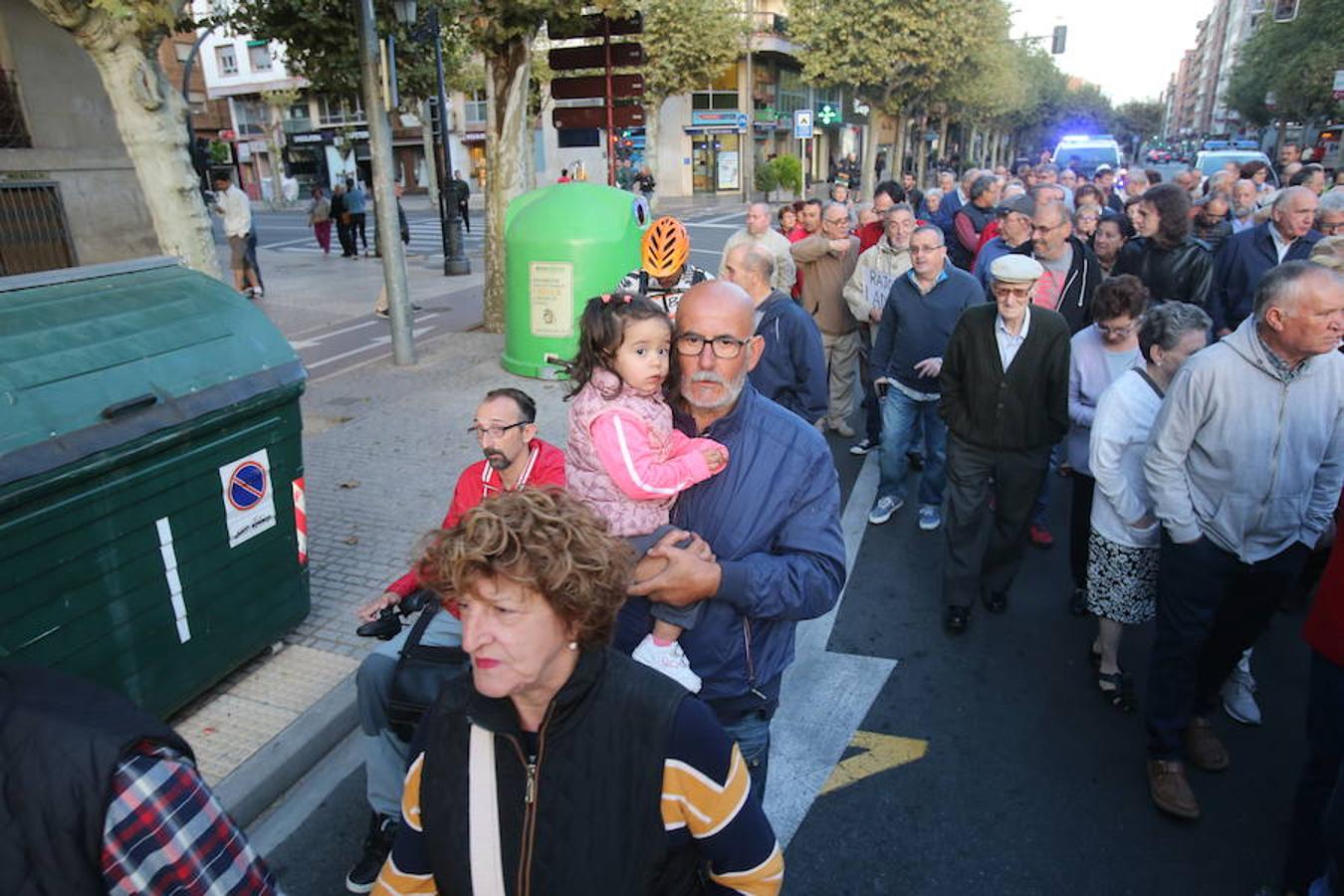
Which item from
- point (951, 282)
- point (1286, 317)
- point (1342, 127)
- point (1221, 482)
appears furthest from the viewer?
point (1342, 127)

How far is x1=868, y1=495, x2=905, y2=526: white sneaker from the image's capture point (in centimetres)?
609

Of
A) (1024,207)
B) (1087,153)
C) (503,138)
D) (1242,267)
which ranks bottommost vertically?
(1242,267)

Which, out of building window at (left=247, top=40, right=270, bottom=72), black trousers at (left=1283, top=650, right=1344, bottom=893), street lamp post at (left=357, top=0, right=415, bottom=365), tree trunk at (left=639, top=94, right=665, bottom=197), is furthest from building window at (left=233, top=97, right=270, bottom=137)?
black trousers at (left=1283, top=650, right=1344, bottom=893)

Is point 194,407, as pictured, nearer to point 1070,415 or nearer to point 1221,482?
Answer: point 1221,482

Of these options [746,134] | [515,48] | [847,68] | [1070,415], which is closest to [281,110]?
[746,134]

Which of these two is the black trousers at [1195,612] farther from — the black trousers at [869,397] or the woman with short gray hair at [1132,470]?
the black trousers at [869,397]

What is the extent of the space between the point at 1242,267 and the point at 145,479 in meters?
6.80

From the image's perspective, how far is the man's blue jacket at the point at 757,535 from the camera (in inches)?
88.6

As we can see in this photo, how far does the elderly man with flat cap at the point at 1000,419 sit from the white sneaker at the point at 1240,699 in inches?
45.5

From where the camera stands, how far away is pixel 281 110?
52594 mm

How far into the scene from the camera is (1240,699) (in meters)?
3.88

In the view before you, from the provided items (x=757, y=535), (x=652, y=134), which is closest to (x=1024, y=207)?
(x=757, y=535)

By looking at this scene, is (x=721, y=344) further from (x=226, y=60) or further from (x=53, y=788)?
(x=226, y=60)

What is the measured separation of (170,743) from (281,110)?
5956cm
